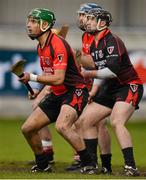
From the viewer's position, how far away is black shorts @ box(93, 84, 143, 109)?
14414 millimetres

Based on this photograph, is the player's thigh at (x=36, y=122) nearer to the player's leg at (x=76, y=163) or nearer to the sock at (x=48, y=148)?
the player's leg at (x=76, y=163)

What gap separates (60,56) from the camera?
14.1 metres

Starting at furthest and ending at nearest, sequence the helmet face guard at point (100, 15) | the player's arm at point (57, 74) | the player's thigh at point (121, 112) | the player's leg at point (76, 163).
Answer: the player's leg at point (76, 163)
the helmet face guard at point (100, 15)
the player's thigh at point (121, 112)
the player's arm at point (57, 74)

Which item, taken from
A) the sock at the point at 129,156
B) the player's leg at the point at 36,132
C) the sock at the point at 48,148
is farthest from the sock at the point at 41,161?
the sock at the point at 129,156

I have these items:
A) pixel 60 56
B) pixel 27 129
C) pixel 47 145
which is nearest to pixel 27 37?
pixel 47 145

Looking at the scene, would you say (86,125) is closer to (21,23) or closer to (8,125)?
(8,125)

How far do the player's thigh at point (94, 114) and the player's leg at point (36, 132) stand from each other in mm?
579

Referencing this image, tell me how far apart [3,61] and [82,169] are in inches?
361

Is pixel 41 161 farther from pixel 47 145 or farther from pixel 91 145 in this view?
pixel 47 145

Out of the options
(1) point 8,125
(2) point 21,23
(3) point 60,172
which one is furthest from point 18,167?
(2) point 21,23

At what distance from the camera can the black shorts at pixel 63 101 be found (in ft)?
47.3

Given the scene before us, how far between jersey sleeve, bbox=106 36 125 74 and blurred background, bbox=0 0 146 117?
8.76 meters

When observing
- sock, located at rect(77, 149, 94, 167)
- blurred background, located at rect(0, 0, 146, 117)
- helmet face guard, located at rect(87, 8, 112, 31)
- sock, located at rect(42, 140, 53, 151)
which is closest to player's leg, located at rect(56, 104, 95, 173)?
sock, located at rect(77, 149, 94, 167)

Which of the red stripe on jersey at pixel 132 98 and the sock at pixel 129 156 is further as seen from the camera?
the red stripe on jersey at pixel 132 98
